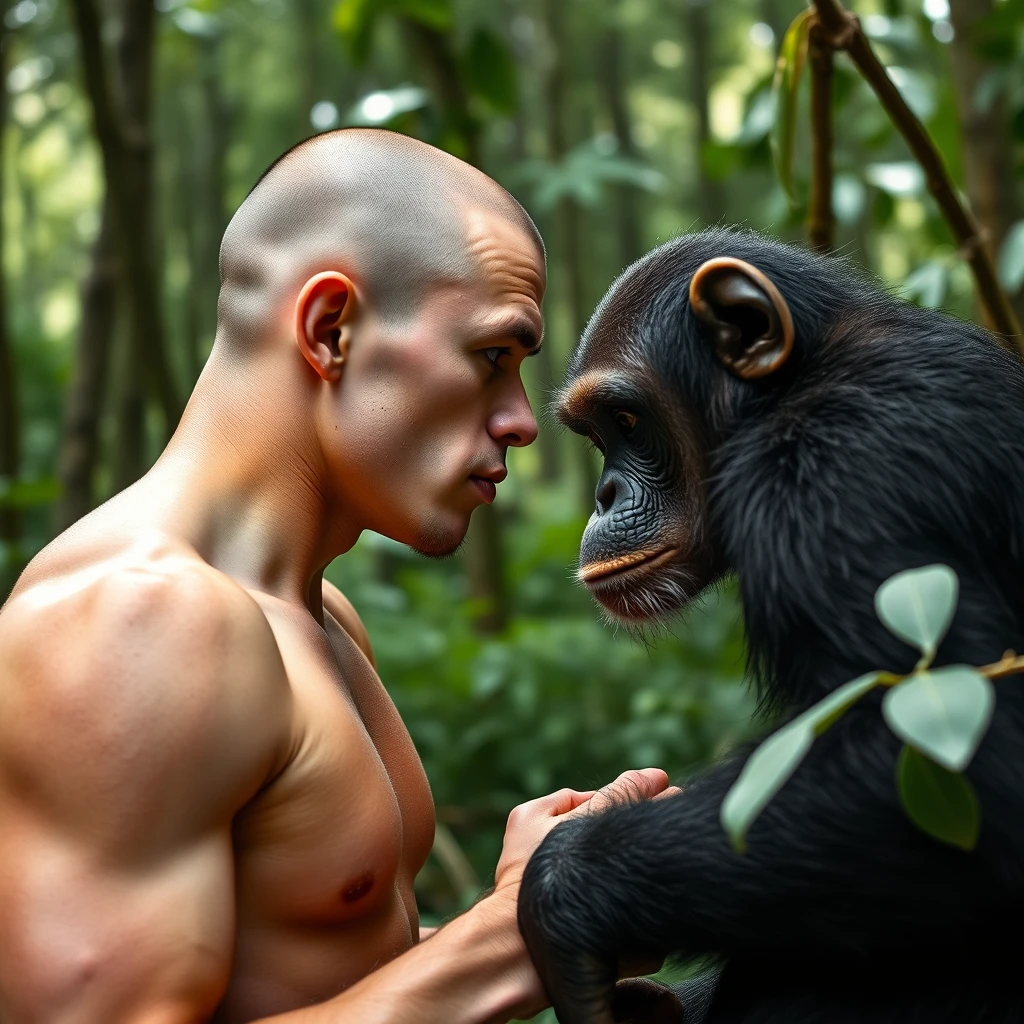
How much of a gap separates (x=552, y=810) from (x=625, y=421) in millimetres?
774

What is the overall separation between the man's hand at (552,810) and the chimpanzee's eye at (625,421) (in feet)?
2.26

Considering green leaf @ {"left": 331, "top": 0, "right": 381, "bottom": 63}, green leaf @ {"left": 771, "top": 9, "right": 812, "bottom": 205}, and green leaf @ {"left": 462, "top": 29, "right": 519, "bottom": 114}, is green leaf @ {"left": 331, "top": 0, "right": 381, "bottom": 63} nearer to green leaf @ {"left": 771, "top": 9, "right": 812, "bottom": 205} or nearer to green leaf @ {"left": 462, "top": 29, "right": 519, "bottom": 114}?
green leaf @ {"left": 462, "top": 29, "right": 519, "bottom": 114}

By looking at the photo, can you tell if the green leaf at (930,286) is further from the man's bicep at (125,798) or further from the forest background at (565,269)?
the man's bicep at (125,798)

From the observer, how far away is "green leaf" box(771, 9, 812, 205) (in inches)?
112

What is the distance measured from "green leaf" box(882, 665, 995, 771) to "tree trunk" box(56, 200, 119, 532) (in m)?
4.20

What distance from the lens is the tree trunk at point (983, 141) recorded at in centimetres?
409

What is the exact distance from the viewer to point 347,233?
1.91 m

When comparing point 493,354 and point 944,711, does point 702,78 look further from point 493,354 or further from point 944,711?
point 944,711

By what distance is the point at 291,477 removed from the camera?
1903 millimetres

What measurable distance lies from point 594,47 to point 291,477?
482 inches

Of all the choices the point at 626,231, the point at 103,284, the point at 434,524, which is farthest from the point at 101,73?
the point at 626,231

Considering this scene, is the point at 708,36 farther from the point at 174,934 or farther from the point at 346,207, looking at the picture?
the point at 174,934

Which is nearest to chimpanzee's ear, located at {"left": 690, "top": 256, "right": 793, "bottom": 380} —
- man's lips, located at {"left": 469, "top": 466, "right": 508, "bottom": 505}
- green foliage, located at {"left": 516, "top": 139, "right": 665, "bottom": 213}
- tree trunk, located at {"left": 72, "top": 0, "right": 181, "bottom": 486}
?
man's lips, located at {"left": 469, "top": 466, "right": 508, "bottom": 505}

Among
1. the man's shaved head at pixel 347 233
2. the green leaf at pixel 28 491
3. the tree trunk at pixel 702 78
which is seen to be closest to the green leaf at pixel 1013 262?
the man's shaved head at pixel 347 233
